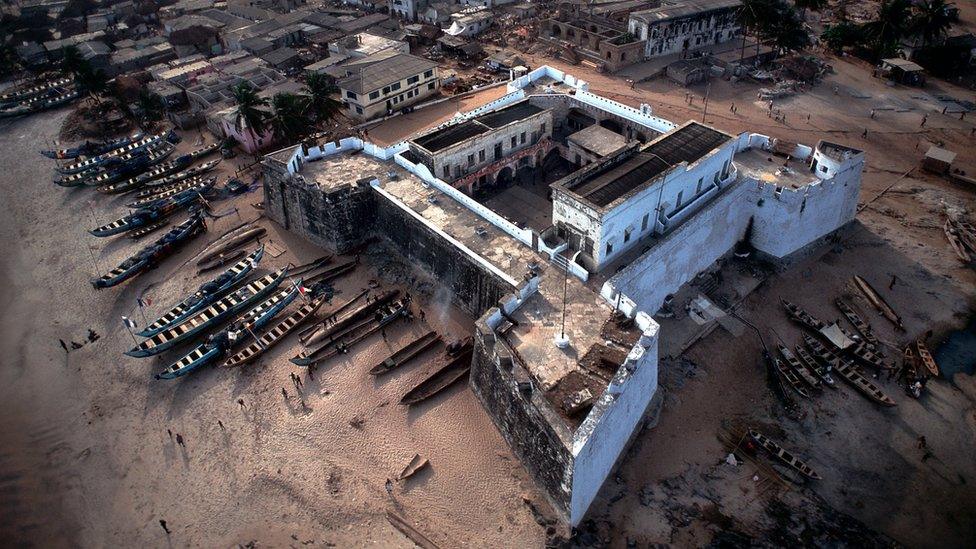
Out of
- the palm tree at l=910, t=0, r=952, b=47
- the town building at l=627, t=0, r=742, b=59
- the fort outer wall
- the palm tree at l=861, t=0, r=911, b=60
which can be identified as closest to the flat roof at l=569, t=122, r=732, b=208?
the fort outer wall

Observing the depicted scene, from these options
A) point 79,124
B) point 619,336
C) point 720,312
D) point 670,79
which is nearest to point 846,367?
point 720,312

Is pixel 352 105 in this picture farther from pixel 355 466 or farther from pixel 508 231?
pixel 355 466

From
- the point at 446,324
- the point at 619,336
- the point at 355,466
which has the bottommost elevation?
the point at 355,466

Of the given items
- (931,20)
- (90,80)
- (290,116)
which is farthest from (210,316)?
(931,20)

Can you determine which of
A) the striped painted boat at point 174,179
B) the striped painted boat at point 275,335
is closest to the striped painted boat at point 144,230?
the striped painted boat at point 174,179

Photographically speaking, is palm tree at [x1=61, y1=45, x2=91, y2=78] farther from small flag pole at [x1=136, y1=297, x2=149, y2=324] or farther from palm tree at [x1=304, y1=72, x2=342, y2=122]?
small flag pole at [x1=136, y1=297, x2=149, y2=324]
